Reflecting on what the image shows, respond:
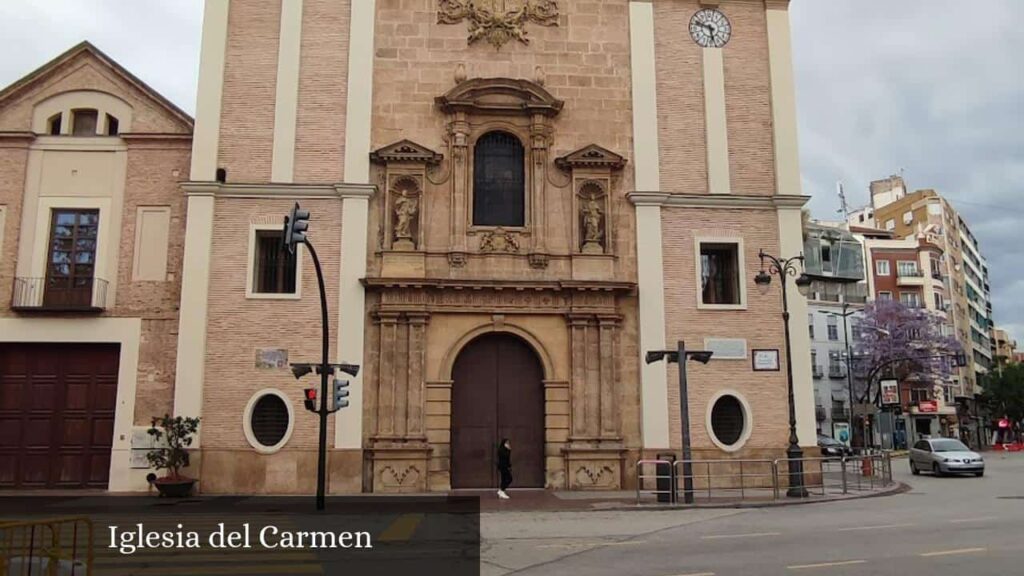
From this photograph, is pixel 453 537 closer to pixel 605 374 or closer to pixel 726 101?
pixel 605 374

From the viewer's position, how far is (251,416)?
2280 cm

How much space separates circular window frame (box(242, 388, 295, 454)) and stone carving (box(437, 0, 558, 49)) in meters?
11.6

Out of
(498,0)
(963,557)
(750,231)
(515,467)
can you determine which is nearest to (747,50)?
(750,231)

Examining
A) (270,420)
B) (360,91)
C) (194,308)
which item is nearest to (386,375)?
(270,420)

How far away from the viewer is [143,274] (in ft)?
77.8

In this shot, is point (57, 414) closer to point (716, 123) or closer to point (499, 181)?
point (499, 181)

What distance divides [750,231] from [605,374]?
6201 millimetres

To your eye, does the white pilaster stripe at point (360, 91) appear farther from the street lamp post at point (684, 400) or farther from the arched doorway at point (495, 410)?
the street lamp post at point (684, 400)

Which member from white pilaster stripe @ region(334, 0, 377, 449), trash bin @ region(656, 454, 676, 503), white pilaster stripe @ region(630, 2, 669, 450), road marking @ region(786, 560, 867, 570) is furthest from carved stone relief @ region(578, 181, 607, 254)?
road marking @ region(786, 560, 867, 570)

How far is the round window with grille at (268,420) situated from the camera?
74.2ft

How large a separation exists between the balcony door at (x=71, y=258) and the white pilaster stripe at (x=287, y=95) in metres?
5.44

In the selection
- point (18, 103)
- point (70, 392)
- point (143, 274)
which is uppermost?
point (18, 103)

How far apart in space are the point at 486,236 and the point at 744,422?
29.4 ft

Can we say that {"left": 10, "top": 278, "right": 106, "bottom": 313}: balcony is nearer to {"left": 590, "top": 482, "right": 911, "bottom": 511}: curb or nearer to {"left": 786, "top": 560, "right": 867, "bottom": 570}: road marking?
{"left": 590, "top": 482, "right": 911, "bottom": 511}: curb
